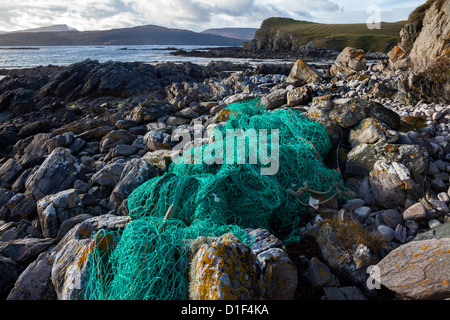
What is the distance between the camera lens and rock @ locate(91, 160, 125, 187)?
645 cm

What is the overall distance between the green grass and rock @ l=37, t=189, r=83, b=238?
82.7 metres

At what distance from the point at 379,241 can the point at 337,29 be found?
126390 mm

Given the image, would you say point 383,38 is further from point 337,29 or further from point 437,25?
point 437,25

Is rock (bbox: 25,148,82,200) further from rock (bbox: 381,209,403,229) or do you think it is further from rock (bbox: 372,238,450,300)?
rock (bbox: 381,209,403,229)

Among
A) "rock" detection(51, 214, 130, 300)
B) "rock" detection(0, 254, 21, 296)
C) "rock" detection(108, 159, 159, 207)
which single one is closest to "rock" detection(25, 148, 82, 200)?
"rock" detection(108, 159, 159, 207)

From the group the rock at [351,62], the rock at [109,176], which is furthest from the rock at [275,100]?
the rock at [351,62]

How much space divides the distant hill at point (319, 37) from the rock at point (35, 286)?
8373 centimetres

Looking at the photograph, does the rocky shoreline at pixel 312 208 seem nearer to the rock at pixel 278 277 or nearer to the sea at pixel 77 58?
the rock at pixel 278 277

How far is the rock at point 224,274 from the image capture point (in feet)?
7.77

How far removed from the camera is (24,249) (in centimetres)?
424

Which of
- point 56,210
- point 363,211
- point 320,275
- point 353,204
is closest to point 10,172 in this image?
point 56,210

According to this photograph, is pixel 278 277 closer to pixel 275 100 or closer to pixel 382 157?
pixel 382 157

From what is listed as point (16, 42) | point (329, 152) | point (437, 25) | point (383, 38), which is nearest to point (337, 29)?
point (383, 38)

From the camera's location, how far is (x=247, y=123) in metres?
6.89
